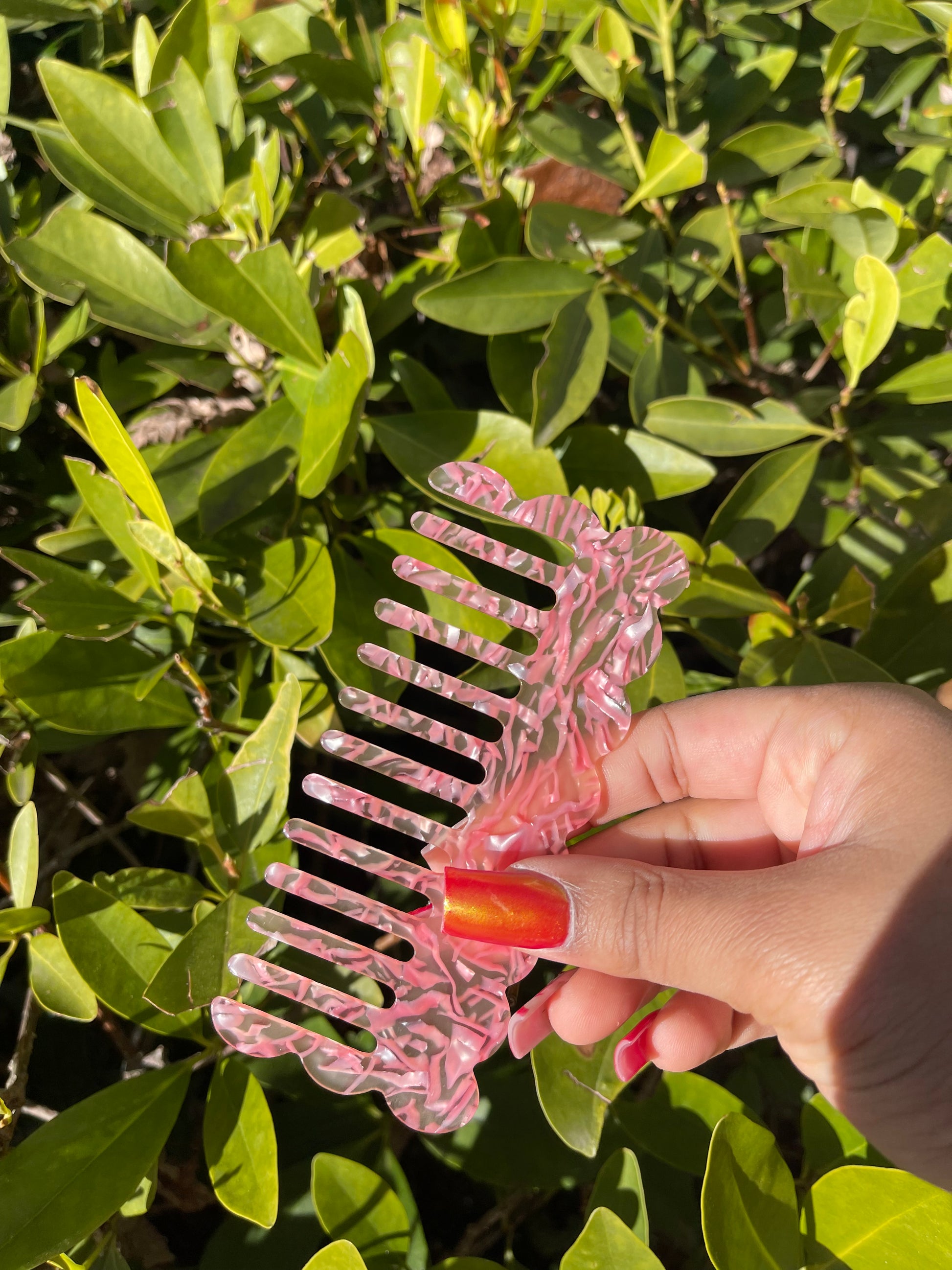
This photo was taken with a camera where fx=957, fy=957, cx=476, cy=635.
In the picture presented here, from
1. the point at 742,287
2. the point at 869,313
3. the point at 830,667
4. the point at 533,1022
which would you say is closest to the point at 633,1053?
the point at 533,1022

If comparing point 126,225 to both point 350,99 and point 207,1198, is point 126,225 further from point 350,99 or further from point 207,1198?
point 207,1198

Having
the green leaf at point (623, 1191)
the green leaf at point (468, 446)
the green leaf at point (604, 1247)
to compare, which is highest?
the green leaf at point (468, 446)

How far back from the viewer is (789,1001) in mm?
708

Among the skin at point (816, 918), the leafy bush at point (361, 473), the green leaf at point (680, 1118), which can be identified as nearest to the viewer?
the skin at point (816, 918)

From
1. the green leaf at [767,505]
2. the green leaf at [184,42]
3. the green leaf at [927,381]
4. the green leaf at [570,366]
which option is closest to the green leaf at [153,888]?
the green leaf at [570,366]

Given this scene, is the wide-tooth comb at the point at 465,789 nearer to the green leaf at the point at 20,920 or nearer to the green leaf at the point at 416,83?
the green leaf at the point at 20,920

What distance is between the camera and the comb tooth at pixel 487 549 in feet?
2.86

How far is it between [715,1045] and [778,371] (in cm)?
90

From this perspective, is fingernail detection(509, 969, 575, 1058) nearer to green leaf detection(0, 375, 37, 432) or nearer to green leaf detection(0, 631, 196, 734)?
green leaf detection(0, 631, 196, 734)

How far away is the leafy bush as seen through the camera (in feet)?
2.89

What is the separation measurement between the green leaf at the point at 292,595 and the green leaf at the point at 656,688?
12.9 inches

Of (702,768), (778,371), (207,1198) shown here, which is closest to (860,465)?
(778,371)

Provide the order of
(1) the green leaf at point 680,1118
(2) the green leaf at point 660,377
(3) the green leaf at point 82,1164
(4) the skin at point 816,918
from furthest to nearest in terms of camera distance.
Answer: (2) the green leaf at point 660,377 → (1) the green leaf at point 680,1118 → (3) the green leaf at point 82,1164 → (4) the skin at point 816,918

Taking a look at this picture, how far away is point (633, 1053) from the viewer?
3.00 feet
